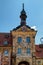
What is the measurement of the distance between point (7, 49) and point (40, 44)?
9.89 m

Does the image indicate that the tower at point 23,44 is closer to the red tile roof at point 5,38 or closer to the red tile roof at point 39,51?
the red tile roof at point 5,38

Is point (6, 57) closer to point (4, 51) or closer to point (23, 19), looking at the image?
point (4, 51)

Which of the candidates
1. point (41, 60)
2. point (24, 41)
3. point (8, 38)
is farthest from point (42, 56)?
point (8, 38)

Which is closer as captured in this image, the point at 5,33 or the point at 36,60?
the point at 36,60

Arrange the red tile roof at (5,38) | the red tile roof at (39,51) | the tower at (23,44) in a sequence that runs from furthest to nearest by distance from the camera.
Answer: the red tile roof at (5,38)
the red tile roof at (39,51)
the tower at (23,44)

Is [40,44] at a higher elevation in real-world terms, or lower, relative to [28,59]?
higher

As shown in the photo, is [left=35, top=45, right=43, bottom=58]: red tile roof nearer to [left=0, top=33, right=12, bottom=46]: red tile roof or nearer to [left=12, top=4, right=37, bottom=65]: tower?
[left=12, top=4, right=37, bottom=65]: tower

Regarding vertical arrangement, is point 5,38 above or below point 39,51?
above

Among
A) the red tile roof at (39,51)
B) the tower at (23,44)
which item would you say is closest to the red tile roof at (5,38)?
the tower at (23,44)

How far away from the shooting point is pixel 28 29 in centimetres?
6794

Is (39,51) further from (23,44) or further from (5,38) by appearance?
(5,38)

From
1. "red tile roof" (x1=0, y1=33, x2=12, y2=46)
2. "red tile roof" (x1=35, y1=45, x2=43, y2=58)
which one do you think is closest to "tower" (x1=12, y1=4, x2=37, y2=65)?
"red tile roof" (x1=0, y1=33, x2=12, y2=46)

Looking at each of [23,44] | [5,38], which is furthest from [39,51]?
[5,38]

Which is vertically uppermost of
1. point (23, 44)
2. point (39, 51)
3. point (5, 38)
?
point (5, 38)
